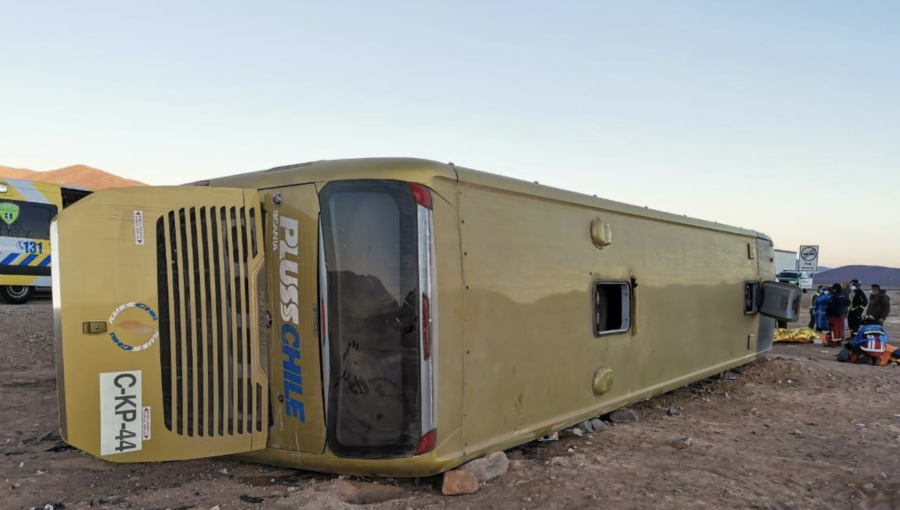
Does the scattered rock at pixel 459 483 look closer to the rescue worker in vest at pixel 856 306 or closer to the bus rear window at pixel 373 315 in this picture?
the bus rear window at pixel 373 315

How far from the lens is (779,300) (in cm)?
870

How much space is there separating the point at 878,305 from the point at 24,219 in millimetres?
19279

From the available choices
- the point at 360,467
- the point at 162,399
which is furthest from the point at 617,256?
the point at 162,399

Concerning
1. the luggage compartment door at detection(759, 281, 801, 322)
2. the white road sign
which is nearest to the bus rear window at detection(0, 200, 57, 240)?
the luggage compartment door at detection(759, 281, 801, 322)

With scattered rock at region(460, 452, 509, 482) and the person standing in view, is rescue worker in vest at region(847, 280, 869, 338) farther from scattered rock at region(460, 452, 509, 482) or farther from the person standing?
scattered rock at region(460, 452, 509, 482)

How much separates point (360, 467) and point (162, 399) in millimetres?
1226

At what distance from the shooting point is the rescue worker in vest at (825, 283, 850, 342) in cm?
1400

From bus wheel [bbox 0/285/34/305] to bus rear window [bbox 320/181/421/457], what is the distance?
13.6m

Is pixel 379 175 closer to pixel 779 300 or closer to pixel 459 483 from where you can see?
pixel 459 483

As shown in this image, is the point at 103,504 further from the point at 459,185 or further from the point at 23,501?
the point at 459,185

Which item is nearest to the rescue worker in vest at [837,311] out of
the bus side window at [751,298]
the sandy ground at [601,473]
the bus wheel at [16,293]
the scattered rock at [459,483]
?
the bus side window at [751,298]

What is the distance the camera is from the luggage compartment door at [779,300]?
8656 millimetres

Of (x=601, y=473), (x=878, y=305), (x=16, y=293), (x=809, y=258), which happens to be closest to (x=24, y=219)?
(x=16, y=293)

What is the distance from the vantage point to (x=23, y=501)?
3.68 m
